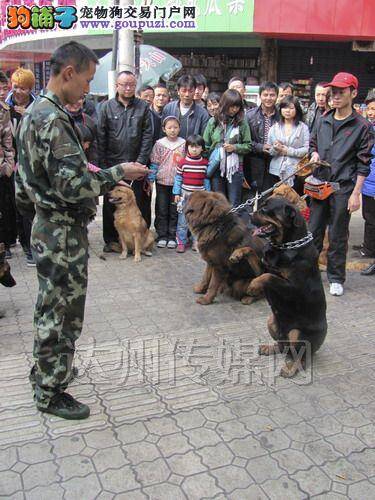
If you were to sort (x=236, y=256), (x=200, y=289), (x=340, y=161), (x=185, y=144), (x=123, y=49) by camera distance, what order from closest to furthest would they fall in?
(x=236, y=256) → (x=340, y=161) → (x=200, y=289) → (x=185, y=144) → (x=123, y=49)

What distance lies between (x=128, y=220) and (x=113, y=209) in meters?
0.44

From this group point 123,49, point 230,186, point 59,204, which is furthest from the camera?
point 123,49

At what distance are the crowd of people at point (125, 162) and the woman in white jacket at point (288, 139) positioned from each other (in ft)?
0.05

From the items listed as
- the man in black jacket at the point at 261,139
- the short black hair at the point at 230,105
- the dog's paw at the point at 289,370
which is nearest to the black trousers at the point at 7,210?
the short black hair at the point at 230,105

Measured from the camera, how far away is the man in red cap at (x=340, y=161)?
5.27 metres

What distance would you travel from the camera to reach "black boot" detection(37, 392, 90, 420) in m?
3.23

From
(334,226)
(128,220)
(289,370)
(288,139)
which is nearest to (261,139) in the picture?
(288,139)

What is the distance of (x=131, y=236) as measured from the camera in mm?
6719

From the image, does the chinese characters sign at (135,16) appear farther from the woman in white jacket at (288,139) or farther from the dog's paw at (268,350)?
the dog's paw at (268,350)

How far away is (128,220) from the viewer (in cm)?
661

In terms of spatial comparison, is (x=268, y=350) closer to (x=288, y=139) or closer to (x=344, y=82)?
(x=344, y=82)

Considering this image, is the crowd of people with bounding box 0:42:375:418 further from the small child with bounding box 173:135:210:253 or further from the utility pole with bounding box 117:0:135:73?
the utility pole with bounding box 117:0:135:73

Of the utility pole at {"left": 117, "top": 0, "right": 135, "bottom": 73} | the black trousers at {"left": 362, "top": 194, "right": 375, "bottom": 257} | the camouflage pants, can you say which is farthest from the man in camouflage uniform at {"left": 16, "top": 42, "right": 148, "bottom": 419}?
the utility pole at {"left": 117, "top": 0, "right": 135, "bottom": 73}

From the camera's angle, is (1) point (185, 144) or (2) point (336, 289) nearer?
(2) point (336, 289)
